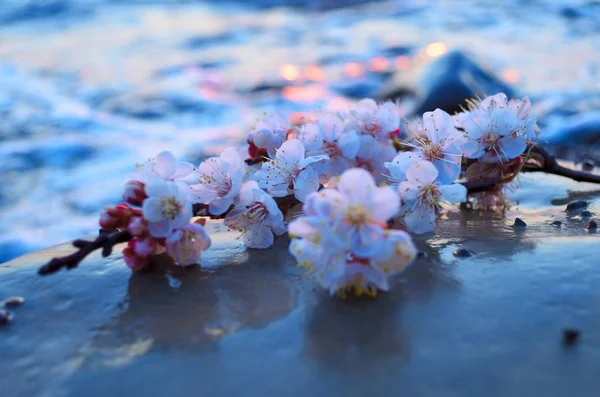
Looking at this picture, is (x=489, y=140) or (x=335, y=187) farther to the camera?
(x=489, y=140)

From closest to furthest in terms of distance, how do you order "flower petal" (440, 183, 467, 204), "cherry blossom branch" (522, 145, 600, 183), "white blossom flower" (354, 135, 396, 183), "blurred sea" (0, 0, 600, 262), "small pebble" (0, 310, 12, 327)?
"small pebble" (0, 310, 12, 327), "flower petal" (440, 183, 467, 204), "white blossom flower" (354, 135, 396, 183), "cherry blossom branch" (522, 145, 600, 183), "blurred sea" (0, 0, 600, 262)

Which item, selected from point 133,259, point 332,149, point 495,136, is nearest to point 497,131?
point 495,136

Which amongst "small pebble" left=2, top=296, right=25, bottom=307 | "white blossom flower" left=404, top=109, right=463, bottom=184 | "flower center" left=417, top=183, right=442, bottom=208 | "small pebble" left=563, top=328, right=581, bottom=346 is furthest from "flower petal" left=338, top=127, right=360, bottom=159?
"small pebble" left=2, top=296, right=25, bottom=307

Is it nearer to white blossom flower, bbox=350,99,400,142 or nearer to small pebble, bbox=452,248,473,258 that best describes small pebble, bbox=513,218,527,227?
small pebble, bbox=452,248,473,258

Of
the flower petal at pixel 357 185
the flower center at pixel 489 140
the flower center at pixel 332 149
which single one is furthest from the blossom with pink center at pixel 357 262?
the flower center at pixel 489 140

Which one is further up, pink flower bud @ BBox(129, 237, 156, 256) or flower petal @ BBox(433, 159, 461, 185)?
flower petal @ BBox(433, 159, 461, 185)

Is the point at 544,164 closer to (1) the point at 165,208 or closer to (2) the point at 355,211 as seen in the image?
(2) the point at 355,211
